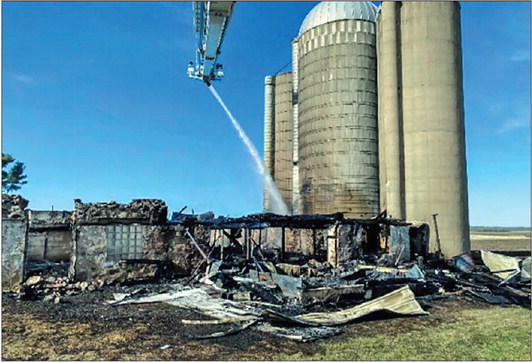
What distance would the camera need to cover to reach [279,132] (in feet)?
138

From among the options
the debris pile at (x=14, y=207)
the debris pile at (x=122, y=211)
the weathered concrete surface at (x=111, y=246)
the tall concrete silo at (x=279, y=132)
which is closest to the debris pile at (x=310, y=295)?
the weathered concrete surface at (x=111, y=246)

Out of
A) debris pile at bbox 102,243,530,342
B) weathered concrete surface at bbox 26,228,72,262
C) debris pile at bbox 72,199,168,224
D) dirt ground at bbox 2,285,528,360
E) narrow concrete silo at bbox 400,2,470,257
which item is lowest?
dirt ground at bbox 2,285,528,360

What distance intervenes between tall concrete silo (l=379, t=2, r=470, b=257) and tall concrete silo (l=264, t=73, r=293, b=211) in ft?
39.2

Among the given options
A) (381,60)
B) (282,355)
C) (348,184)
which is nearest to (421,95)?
(381,60)

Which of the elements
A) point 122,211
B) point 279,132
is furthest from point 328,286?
point 279,132

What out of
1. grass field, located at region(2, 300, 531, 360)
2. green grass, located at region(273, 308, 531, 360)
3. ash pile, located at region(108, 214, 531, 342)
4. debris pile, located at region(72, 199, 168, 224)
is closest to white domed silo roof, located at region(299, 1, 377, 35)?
ash pile, located at region(108, 214, 531, 342)

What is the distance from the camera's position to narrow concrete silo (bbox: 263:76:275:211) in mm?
42625

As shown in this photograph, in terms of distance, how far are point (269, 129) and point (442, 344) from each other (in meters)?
35.2

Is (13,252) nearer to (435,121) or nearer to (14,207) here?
(14,207)

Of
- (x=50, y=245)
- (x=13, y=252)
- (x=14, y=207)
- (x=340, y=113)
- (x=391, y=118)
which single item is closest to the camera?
(x=13, y=252)

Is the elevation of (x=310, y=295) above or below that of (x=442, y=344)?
above

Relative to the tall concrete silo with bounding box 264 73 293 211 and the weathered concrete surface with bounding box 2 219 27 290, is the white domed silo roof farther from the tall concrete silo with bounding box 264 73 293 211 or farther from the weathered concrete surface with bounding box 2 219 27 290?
the weathered concrete surface with bounding box 2 219 27 290

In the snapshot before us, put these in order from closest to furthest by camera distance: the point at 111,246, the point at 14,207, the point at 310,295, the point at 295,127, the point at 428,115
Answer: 1. the point at 310,295
2. the point at 14,207
3. the point at 111,246
4. the point at 428,115
5. the point at 295,127

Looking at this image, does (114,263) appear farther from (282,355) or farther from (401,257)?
(401,257)
